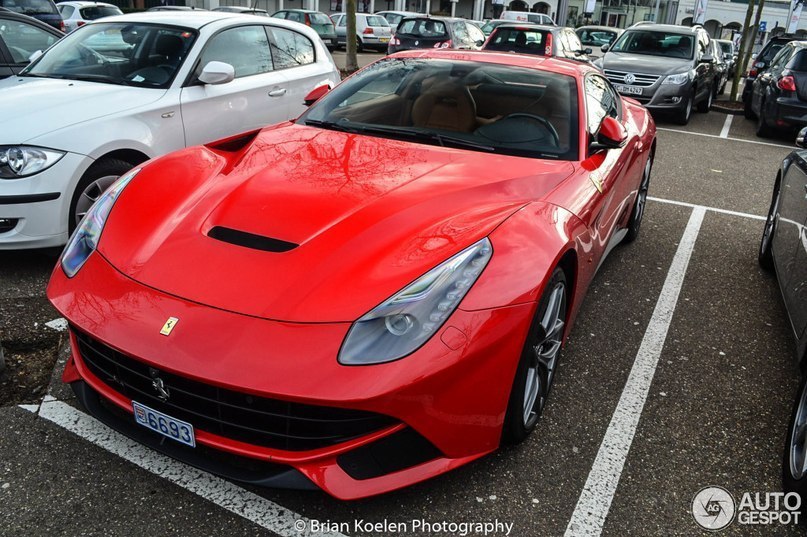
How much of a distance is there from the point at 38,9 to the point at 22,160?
39.3ft

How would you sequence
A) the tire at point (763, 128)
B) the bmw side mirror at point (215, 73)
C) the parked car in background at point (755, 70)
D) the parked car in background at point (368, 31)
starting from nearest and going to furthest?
the bmw side mirror at point (215, 73), the tire at point (763, 128), the parked car in background at point (755, 70), the parked car in background at point (368, 31)

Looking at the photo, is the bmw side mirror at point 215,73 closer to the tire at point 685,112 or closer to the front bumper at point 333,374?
the front bumper at point 333,374

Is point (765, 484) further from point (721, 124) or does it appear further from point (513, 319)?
point (721, 124)

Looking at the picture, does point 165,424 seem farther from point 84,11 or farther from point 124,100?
point 84,11

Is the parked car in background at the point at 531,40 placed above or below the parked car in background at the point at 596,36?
above

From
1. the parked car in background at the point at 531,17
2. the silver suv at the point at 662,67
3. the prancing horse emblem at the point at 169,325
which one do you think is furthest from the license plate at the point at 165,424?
the parked car in background at the point at 531,17

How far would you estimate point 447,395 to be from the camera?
206 centimetres

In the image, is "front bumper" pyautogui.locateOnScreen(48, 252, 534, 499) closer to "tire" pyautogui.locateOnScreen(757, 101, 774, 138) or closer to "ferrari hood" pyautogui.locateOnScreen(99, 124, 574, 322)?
"ferrari hood" pyautogui.locateOnScreen(99, 124, 574, 322)

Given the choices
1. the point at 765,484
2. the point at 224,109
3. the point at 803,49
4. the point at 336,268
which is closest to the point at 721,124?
the point at 803,49

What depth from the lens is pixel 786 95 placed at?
9.99m

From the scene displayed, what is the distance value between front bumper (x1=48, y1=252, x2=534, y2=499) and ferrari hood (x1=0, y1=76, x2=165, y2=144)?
2.14 meters

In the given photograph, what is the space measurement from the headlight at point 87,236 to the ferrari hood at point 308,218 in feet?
0.16

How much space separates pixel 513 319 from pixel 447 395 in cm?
35

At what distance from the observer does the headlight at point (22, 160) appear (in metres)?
3.77
